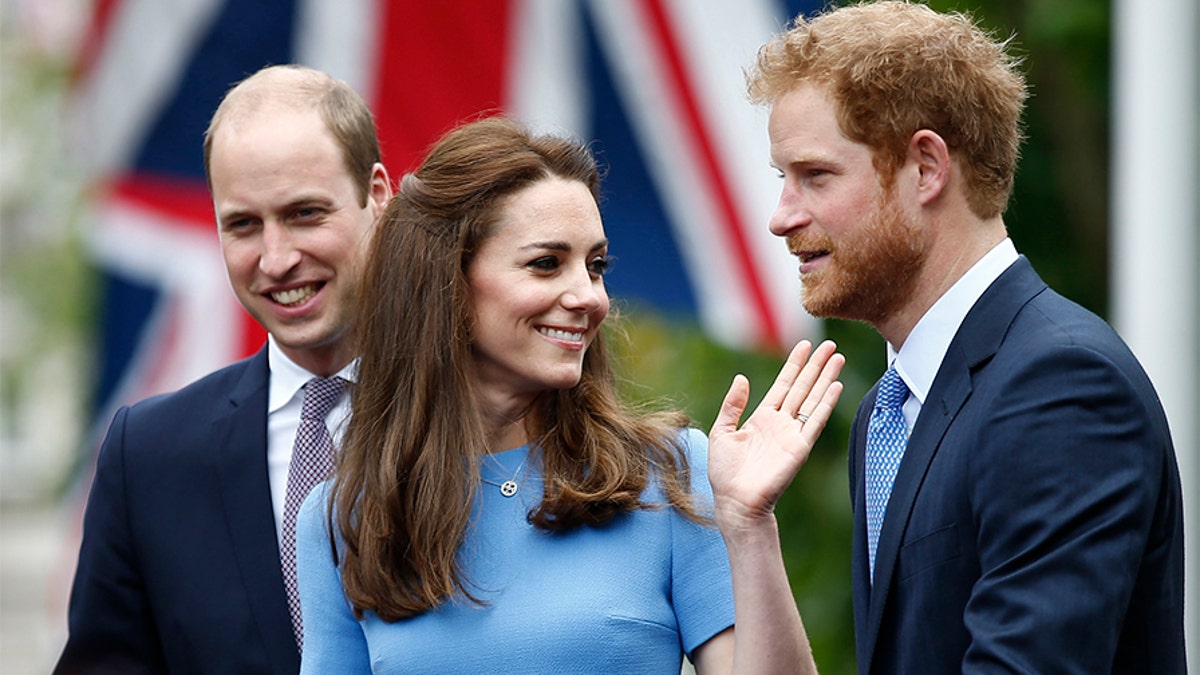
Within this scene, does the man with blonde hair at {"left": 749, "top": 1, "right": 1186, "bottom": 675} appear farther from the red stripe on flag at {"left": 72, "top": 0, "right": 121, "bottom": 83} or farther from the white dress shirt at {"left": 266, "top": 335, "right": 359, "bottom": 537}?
the red stripe on flag at {"left": 72, "top": 0, "right": 121, "bottom": 83}

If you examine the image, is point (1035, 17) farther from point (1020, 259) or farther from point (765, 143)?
point (1020, 259)

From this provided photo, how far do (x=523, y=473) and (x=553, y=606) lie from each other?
1.09 feet

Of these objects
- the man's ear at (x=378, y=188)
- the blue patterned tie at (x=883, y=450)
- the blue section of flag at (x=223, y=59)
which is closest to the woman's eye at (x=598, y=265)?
the blue patterned tie at (x=883, y=450)

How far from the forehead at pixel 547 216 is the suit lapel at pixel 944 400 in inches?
31.2

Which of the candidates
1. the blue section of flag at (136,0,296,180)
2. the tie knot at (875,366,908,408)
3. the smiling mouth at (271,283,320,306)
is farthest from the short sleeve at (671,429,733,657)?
the blue section of flag at (136,0,296,180)

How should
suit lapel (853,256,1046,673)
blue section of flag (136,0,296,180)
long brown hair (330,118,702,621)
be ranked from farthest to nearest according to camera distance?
blue section of flag (136,0,296,180) → long brown hair (330,118,702,621) → suit lapel (853,256,1046,673)

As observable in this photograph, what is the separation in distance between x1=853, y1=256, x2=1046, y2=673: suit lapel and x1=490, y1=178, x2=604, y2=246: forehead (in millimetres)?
→ 793

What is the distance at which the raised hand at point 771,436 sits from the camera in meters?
3.40

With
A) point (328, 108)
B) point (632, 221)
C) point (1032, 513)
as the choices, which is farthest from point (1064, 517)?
point (632, 221)

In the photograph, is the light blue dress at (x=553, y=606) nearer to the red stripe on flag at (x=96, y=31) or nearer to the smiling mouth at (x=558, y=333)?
the smiling mouth at (x=558, y=333)

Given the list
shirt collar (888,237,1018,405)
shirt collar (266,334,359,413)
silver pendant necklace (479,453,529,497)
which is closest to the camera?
shirt collar (888,237,1018,405)

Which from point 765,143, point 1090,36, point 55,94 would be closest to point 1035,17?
point 1090,36

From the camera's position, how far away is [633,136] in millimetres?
6625

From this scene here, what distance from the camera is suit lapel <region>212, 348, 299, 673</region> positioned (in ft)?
13.1
